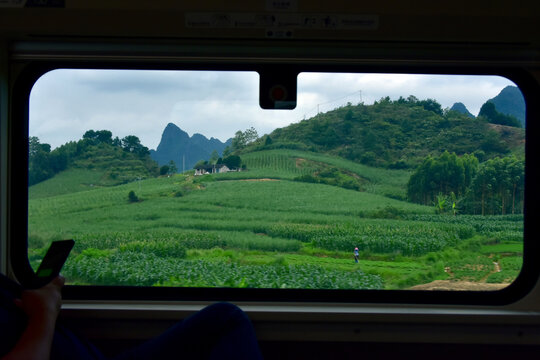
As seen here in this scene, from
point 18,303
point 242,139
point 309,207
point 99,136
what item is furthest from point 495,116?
point 18,303

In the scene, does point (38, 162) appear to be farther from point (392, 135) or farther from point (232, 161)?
point (392, 135)

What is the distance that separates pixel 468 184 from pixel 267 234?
1.22 m

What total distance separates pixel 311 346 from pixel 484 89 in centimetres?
174

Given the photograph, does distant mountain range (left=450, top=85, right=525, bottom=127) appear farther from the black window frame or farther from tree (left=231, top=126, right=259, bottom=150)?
tree (left=231, top=126, right=259, bottom=150)

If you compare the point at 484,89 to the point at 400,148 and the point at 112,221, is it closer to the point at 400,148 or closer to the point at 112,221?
the point at 400,148

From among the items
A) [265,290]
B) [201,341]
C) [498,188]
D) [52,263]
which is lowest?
[201,341]

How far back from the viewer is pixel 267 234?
2.24 m

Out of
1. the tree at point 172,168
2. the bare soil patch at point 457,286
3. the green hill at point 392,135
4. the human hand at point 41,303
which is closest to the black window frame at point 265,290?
the bare soil patch at point 457,286

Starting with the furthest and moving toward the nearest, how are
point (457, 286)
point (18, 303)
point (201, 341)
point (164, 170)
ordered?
point (164, 170) < point (457, 286) < point (201, 341) < point (18, 303)

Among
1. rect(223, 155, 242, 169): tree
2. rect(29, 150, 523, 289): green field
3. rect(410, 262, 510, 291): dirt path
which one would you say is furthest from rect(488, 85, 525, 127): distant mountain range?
rect(223, 155, 242, 169): tree

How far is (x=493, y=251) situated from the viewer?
7.33ft

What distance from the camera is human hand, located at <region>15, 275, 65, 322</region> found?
1.62 meters

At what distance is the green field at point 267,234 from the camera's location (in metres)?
2.22

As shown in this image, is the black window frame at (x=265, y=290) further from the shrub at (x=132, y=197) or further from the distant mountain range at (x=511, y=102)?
the shrub at (x=132, y=197)
